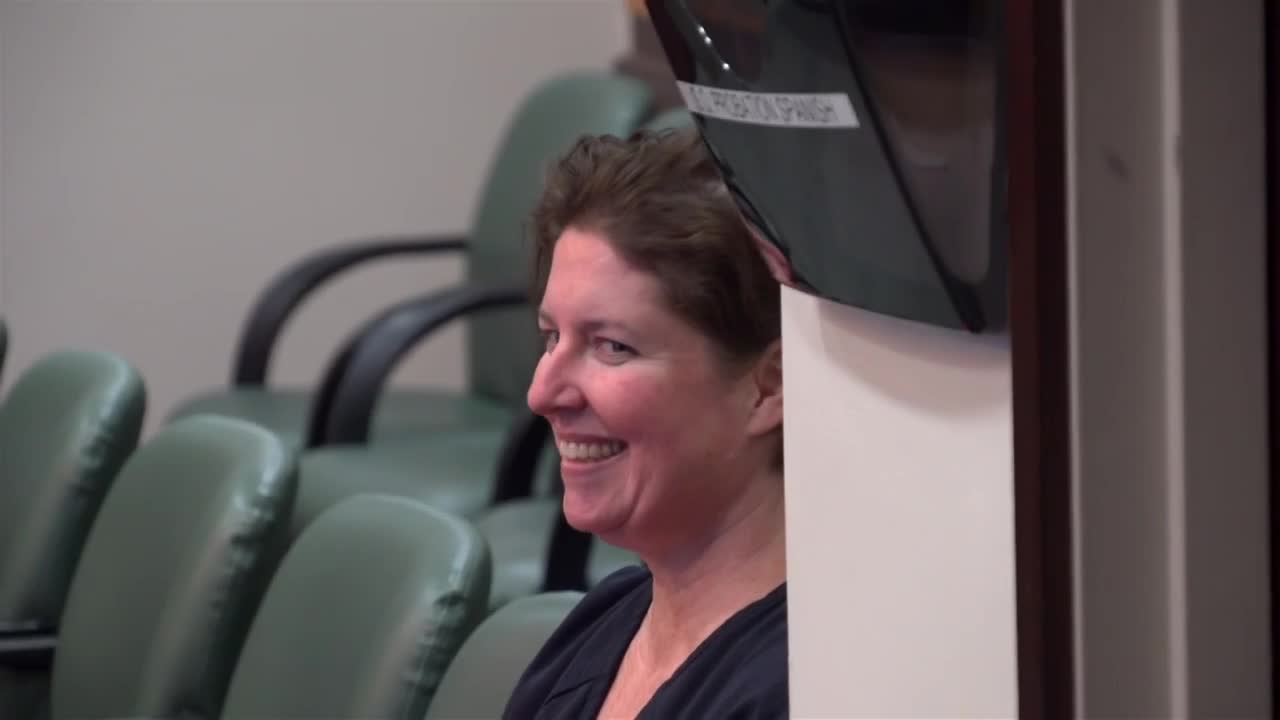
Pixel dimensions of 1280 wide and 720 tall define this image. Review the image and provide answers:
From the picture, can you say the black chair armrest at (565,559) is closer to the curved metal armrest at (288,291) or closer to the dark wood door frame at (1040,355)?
the curved metal armrest at (288,291)

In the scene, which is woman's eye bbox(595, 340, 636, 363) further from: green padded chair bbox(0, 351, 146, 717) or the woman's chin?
green padded chair bbox(0, 351, 146, 717)

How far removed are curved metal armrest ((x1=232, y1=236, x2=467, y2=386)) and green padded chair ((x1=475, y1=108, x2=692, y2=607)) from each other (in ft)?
3.12

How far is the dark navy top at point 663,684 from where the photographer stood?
126cm

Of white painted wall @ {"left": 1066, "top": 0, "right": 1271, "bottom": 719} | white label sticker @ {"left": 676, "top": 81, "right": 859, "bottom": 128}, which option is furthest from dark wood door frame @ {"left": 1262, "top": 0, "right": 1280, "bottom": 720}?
white label sticker @ {"left": 676, "top": 81, "right": 859, "bottom": 128}

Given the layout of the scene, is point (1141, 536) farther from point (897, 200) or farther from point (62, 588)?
point (62, 588)

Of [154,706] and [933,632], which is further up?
[933,632]

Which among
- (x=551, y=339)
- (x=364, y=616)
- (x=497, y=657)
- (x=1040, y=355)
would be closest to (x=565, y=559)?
(x=364, y=616)

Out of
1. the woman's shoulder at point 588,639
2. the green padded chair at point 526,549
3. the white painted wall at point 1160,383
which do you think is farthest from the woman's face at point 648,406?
the green padded chair at point 526,549

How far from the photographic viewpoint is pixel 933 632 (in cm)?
85

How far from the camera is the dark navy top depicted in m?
1.26

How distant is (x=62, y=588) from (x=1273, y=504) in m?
2.15

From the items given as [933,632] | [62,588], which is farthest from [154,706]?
[933,632]

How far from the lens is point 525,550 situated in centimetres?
279

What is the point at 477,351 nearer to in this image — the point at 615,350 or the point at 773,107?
the point at 615,350
